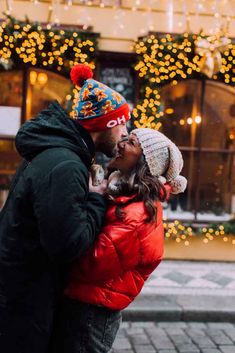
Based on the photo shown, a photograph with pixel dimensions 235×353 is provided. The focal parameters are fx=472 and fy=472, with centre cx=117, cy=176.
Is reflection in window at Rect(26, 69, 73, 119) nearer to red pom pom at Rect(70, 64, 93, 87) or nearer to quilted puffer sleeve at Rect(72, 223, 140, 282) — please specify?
red pom pom at Rect(70, 64, 93, 87)

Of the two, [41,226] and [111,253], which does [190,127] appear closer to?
[111,253]

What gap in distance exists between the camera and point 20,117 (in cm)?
691

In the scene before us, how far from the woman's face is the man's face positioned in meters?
0.07

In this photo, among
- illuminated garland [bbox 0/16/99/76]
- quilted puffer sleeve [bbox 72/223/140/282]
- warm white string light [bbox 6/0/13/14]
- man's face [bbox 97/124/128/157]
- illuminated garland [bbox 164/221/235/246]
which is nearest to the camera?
quilted puffer sleeve [bbox 72/223/140/282]

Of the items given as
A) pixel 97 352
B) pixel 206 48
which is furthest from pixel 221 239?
pixel 97 352

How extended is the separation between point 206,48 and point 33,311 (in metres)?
5.24

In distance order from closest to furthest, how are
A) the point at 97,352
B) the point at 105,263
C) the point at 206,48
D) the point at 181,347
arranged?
the point at 105,263 < the point at 97,352 < the point at 181,347 < the point at 206,48

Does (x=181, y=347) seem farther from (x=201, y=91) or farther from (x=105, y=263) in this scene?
(x=201, y=91)

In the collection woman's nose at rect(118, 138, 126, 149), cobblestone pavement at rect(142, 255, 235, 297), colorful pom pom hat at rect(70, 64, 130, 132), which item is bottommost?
cobblestone pavement at rect(142, 255, 235, 297)

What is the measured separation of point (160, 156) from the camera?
1.98 metres

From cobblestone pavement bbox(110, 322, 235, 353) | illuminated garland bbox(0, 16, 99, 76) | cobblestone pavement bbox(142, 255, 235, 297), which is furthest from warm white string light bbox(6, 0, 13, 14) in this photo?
cobblestone pavement bbox(110, 322, 235, 353)

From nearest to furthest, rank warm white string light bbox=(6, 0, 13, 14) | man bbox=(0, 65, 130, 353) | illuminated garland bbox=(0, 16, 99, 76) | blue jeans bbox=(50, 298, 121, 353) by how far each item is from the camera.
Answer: man bbox=(0, 65, 130, 353), blue jeans bbox=(50, 298, 121, 353), illuminated garland bbox=(0, 16, 99, 76), warm white string light bbox=(6, 0, 13, 14)

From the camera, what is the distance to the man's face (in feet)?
6.78

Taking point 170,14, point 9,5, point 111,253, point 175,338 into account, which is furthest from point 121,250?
point 170,14
